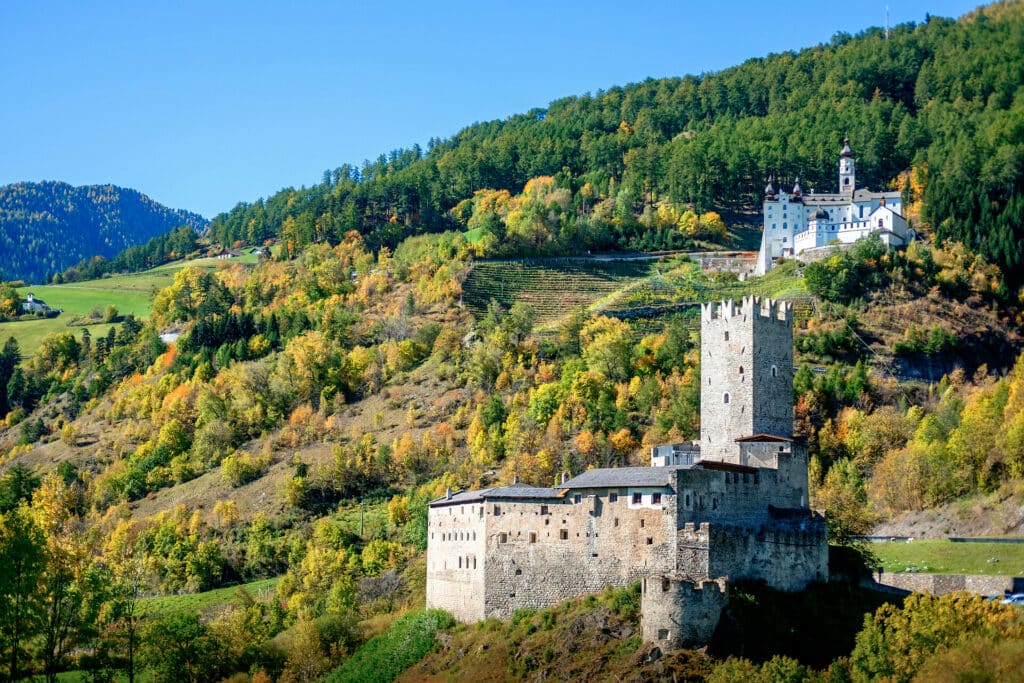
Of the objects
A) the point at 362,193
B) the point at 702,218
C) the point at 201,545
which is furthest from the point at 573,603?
the point at 362,193

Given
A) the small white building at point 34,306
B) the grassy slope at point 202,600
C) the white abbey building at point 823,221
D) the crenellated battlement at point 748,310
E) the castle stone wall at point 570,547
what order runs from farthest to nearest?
the small white building at point 34,306, the white abbey building at point 823,221, the grassy slope at point 202,600, the crenellated battlement at point 748,310, the castle stone wall at point 570,547

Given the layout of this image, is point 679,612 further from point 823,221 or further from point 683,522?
point 823,221

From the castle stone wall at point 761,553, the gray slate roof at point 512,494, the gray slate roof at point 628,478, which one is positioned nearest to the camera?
the castle stone wall at point 761,553

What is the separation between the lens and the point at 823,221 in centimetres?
12638

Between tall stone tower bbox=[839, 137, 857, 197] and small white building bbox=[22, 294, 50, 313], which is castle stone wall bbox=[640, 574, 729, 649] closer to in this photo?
tall stone tower bbox=[839, 137, 857, 197]

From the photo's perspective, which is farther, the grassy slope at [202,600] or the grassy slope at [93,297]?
the grassy slope at [93,297]

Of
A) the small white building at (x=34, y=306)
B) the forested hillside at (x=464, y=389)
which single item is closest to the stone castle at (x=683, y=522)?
the forested hillside at (x=464, y=389)

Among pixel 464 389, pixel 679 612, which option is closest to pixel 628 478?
pixel 679 612

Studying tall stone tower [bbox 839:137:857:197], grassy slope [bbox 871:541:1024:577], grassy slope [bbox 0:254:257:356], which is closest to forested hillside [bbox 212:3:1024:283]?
tall stone tower [bbox 839:137:857:197]

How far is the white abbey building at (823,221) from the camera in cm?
12412

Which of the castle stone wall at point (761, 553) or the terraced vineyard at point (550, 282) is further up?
the terraced vineyard at point (550, 282)

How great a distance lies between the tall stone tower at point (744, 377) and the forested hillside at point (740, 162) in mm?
62400

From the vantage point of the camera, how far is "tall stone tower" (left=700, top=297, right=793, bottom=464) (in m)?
62.4

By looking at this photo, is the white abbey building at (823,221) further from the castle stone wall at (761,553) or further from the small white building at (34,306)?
the small white building at (34,306)
